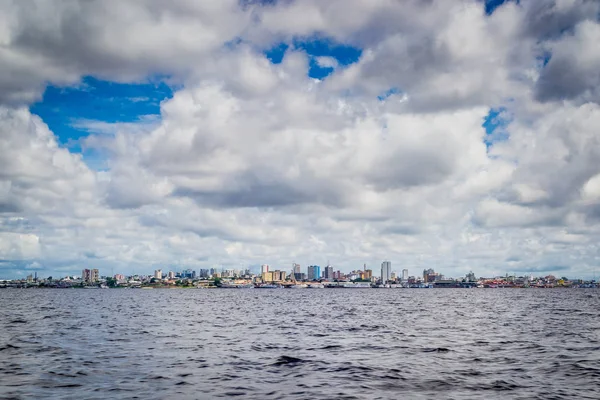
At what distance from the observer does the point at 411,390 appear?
88.7ft

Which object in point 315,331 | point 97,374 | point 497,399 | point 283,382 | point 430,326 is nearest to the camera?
point 497,399

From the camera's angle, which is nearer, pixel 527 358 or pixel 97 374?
pixel 97 374

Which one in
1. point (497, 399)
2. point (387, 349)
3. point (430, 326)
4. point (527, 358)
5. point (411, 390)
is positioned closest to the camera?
point (497, 399)

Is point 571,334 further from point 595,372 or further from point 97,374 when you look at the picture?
point 97,374

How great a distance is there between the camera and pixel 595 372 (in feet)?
105

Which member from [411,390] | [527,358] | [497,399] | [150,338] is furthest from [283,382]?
[150,338]

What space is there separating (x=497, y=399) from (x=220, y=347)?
25.8 metres

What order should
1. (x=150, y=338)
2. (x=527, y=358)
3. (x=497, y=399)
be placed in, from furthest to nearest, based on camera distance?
(x=150, y=338) < (x=527, y=358) < (x=497, y=399)

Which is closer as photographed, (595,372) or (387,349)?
(595,372)

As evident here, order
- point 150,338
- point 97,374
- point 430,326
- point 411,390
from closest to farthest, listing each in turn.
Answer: point 411,390, point 97,374, point 150,338, point 430,326

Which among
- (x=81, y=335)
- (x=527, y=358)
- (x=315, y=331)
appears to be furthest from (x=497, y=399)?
(x=81, y=335)

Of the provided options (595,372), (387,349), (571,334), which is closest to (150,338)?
(387,349)

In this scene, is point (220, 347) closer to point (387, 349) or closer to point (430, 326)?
point (387, 349)

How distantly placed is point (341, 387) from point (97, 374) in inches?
607
